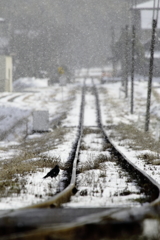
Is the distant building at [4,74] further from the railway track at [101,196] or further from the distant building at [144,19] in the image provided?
the railway track at [101,196]

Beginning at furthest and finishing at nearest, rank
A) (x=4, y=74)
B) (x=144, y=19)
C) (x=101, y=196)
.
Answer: (x=144, y=19) → (x=4, y=74) → (x=101, y=196)

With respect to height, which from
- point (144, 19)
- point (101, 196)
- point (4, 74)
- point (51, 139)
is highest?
point (144, 19)

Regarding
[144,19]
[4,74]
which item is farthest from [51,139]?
[144,19]

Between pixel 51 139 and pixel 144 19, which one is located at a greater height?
pixel 144 19

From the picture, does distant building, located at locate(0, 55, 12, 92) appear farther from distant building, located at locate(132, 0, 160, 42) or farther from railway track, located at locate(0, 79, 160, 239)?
railway track, located at locate(0, 79, 160, 239)

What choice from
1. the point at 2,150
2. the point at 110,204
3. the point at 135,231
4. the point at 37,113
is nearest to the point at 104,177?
the point at 110,204

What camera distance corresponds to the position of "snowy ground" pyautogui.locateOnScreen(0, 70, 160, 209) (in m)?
7.82

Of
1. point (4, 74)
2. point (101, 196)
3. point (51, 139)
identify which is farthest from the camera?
point (4, 74)

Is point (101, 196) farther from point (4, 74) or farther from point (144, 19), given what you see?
point (144, 19)

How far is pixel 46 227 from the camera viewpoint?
4.05 meters

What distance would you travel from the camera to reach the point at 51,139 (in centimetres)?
2014

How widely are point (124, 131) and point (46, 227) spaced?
64.8 feet

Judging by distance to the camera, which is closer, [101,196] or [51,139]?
[101,196]

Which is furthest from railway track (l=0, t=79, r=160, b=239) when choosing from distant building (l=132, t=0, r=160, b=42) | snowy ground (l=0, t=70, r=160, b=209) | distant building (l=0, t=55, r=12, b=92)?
distant building (l=132, t=0, r=160, b=42)
